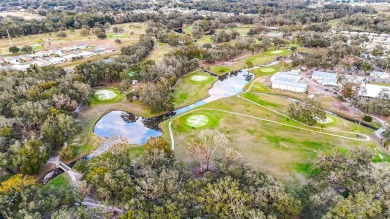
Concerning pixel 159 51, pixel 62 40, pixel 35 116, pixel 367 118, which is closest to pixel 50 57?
pixel 62 40

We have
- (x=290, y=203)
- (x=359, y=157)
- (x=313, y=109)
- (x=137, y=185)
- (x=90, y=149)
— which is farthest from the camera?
(x=313, y=109)

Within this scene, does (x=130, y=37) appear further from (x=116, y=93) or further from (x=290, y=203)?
(x=290, y=203)

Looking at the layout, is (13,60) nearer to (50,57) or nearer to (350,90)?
(50,57)

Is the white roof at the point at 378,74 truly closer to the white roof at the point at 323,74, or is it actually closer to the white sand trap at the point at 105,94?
the white roof at the point at 323,74

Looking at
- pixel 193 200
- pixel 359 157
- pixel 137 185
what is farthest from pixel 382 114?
pixel 137 185

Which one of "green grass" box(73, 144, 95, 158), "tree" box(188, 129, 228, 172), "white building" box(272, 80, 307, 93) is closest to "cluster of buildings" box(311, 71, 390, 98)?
"white building" box(272, 80, 307, 93)
